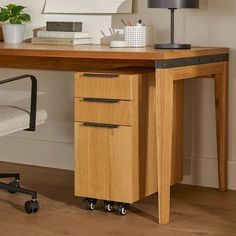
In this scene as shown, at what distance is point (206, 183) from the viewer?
3.63 m

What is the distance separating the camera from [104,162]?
3064mm

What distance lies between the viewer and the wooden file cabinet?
3000mm

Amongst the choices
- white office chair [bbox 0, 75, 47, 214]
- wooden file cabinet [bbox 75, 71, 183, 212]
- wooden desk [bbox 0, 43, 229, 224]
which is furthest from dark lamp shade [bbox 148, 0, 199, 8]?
white office chair [bbox 0, 75, 47, 214]

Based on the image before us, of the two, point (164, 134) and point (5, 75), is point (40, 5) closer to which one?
point (5, 75)

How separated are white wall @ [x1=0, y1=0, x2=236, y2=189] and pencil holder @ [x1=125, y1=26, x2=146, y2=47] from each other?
0.85 ft

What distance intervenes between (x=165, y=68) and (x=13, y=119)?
0.70m

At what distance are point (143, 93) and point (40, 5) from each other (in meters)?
1.17

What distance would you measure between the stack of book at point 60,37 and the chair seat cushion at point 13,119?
0.53 metres

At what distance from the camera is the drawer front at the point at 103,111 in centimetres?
300

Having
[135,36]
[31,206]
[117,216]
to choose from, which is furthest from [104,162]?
[135,36]

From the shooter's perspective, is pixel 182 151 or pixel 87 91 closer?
pixel 87 91

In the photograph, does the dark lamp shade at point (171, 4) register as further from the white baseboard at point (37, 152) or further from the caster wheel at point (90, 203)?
the white baseboard at point (37, 152)

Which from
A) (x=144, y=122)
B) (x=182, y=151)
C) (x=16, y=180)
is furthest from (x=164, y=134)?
(x=16, y=180)

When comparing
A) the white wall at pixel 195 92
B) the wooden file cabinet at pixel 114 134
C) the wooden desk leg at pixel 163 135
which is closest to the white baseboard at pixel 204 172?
the white wall at pixel 195 92
